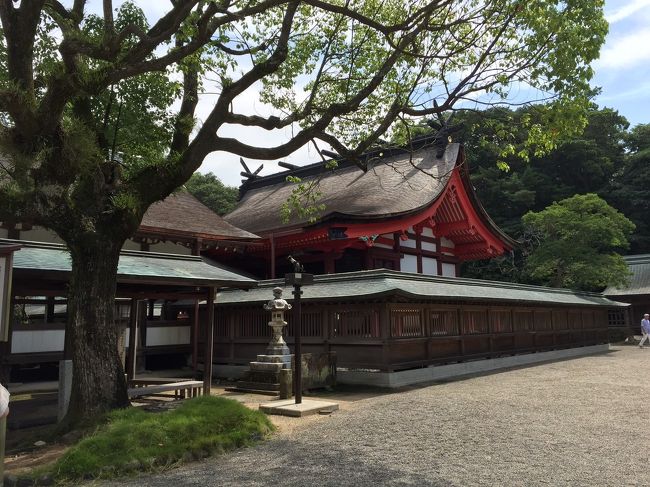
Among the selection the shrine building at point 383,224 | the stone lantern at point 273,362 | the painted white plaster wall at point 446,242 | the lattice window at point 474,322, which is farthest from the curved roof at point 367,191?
the stone lantern at point 273,362

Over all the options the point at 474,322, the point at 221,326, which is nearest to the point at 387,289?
the point at 474,322

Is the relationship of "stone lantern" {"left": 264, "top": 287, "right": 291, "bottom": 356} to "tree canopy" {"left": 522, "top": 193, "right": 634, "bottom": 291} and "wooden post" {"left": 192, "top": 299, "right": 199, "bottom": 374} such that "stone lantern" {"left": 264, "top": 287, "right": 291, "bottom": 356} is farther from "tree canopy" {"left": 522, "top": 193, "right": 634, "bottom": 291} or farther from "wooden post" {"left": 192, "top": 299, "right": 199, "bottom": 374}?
"tree canopy" {"left": 522, "top": 193, "right": 634, "bottom": 291}

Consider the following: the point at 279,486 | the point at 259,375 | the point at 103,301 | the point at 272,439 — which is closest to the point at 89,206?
the point at 103,301

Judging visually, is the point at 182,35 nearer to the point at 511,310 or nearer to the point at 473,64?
the point at 473,64

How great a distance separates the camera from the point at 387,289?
11578mm

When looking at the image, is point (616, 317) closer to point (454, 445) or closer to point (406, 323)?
point (406, 323)

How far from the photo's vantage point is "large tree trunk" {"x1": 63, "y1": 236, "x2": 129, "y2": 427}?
7.29 metres

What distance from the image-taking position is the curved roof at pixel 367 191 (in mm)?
17328

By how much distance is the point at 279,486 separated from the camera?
5.11m

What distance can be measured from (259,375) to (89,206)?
5968mm

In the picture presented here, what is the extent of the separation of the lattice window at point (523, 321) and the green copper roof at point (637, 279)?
1567 centimetres

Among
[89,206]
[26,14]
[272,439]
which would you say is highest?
[26,14]

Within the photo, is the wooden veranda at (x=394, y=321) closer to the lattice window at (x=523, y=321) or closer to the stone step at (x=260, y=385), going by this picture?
the lattice window at (x=523, y=321)

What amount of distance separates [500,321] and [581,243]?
40.2 ft
